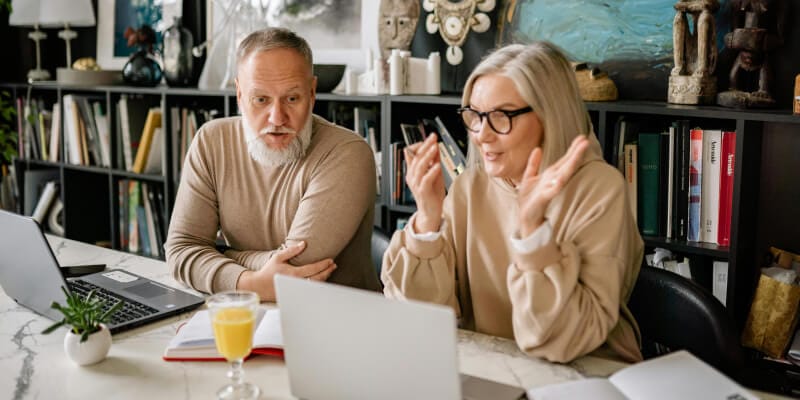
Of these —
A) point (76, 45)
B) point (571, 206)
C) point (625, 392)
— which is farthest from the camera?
point (76, 45)

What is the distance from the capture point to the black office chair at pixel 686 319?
1.55 meters

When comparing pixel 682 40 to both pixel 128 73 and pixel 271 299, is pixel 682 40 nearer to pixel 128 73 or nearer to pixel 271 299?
pixel 271 299

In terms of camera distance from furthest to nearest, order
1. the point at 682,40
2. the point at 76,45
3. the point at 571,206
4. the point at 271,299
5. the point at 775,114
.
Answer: the point at 76,45 < the point at 682,40 < the point at 775,114 < the point at 271,299 < the point at 571,206

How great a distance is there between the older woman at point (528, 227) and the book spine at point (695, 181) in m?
0.79

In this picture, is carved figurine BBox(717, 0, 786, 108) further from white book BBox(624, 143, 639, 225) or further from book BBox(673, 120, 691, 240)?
white book BBox(624, 143, 639, 225)

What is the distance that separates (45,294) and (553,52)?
1136 mm

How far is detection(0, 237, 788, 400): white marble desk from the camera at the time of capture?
1.29 meters

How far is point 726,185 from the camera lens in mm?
2293

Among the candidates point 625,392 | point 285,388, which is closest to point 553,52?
point 625,392

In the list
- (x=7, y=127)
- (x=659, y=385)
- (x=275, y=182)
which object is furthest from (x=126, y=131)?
(x=659, y=385)

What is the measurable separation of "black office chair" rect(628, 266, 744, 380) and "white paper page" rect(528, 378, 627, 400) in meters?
0.40

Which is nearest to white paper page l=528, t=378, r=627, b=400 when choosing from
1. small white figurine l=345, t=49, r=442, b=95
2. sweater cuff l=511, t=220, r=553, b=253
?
sweater cuff l=511, t=220, r=553, b=253

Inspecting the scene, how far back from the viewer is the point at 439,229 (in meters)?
1.62

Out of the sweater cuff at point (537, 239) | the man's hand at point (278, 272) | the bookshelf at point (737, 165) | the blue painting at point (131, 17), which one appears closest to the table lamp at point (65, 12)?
the blue painting at point (131, 17)
